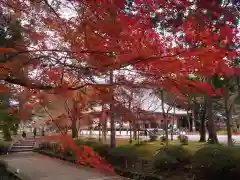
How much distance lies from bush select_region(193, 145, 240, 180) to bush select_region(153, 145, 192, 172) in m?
1.64

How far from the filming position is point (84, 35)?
3965mm

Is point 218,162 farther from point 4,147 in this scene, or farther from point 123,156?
point 4,147

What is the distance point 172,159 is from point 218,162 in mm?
2574

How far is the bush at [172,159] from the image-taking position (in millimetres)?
11164

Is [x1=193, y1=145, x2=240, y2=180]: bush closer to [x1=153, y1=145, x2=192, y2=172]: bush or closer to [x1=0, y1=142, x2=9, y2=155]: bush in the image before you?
[x1=153, y1=145, x2=192, y2=172]: bush

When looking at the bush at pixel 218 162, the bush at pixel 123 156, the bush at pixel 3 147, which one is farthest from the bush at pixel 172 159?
the bush at pixel 3 147

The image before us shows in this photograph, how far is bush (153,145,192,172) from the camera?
11.2 meters

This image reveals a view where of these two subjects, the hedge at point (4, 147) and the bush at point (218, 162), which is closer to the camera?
the bush at point (218, 162)

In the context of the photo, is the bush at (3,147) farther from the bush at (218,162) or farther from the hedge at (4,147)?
the bush at (218,162)

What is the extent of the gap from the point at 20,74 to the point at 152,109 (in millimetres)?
18303

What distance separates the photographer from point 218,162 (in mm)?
8828

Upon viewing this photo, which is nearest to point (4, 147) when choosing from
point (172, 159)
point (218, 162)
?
point (172, 159)

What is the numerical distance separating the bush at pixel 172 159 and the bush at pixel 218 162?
1640 millimetres

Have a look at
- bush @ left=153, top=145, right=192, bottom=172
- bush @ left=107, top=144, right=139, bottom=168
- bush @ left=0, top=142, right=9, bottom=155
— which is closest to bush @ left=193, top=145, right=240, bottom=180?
bush @ left=153, top=145, right=192, bottom=172
